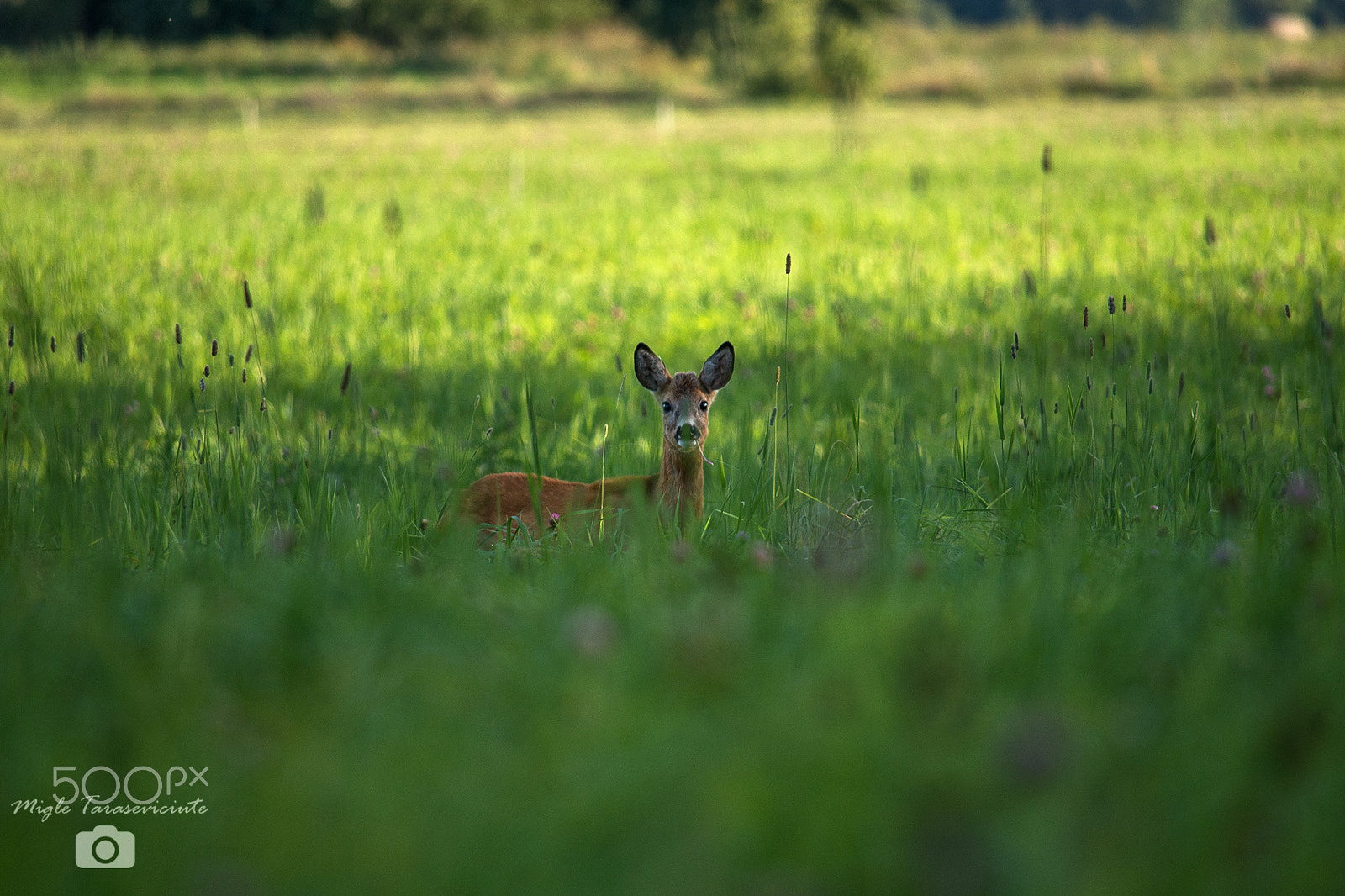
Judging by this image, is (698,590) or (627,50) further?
(627,50)

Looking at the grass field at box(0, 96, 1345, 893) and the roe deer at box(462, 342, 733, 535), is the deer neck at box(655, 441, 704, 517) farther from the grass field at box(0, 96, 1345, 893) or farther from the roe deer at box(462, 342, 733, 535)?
the grass field at box(0, 96, 1345, 893)

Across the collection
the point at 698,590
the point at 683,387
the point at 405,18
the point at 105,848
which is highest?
the point at 405,18

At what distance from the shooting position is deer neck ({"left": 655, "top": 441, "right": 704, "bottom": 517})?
434 centimetres

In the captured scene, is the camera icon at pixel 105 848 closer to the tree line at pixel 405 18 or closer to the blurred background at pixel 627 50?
the blurred background at pixel 627 50

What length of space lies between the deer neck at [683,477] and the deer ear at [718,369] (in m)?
0.33

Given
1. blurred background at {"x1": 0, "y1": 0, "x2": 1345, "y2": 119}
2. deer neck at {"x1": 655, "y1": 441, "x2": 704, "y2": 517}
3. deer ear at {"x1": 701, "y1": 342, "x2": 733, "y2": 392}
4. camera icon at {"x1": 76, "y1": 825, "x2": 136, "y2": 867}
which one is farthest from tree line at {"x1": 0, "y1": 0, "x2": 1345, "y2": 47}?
camera icon at {"x1": 76, "y1": 825, "x2": 136, "y2": 867}

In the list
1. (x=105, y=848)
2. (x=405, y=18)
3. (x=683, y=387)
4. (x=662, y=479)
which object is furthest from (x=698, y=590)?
(x=405, y=18)

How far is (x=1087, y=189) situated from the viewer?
13.3 m

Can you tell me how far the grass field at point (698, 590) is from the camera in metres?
1.60

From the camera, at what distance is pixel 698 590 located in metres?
2.67

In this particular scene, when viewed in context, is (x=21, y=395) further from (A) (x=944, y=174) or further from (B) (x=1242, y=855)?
(A) (x=944, y=174)

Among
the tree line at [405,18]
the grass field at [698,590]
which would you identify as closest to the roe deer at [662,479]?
the grass field at [698,590]

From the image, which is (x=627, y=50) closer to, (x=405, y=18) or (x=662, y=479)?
(x=405, y=18)

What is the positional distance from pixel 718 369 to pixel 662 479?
0.55m
